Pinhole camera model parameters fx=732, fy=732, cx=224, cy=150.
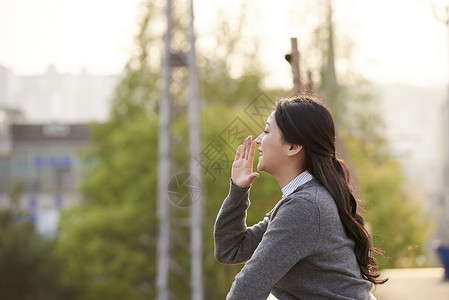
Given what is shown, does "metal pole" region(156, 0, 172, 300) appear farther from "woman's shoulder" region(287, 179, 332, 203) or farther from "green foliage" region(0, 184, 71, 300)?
"green foliage" region(0, 184, 71, 300)

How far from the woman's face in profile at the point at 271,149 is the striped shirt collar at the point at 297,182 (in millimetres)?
43

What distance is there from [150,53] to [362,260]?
17.4m

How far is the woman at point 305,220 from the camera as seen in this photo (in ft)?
4.33

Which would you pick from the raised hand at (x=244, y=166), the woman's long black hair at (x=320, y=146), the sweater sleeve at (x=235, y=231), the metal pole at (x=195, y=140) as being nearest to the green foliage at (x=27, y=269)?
the metal pole at (x=195, y=140)

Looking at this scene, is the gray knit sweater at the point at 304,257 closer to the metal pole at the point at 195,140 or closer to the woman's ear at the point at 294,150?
the woman's ear at the point at 294,150

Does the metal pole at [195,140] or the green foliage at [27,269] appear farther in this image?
the green foliage at [27,269]

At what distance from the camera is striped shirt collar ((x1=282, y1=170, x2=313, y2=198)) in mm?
1438

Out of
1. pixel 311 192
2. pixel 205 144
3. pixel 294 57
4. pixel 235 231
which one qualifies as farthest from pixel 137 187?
pixel 311 192

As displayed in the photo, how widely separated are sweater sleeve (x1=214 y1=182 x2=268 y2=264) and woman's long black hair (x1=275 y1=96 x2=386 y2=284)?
179 mm

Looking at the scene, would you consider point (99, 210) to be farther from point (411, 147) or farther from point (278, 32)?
point (411, 147)

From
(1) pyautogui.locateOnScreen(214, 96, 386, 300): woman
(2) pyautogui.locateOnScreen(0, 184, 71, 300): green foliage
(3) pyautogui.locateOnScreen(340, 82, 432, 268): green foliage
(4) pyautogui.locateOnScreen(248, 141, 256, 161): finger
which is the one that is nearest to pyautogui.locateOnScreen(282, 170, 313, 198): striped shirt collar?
(1) pyautogui.locateOnScreen(214, 96, 386, 300): woman

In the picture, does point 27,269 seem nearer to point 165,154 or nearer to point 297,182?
point 165,154

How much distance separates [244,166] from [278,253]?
0.83 feet

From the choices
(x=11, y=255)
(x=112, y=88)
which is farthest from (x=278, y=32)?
(x=11, y=255)
